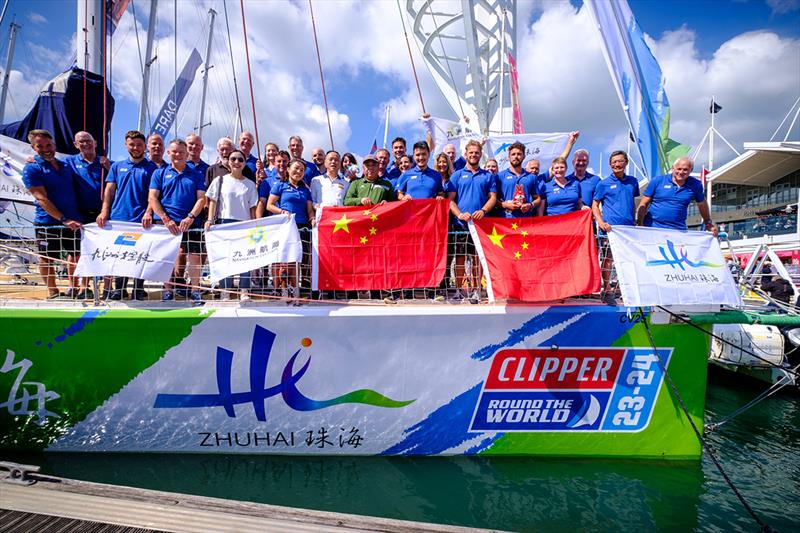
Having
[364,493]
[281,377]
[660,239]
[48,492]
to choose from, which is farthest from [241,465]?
→ [660,239]

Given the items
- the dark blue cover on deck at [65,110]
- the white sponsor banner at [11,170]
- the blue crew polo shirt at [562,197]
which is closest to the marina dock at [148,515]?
the blue crew polo shirt at [562,197]

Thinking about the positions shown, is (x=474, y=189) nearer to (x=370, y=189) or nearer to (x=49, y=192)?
(x=370, y=189)

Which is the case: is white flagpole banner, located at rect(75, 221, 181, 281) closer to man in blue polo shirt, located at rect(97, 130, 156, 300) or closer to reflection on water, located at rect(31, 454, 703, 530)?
man in blue polo shirt, located at rect(97, 130, 156, 300)

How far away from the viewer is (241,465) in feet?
14.1

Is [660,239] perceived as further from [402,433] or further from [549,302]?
[402,433]

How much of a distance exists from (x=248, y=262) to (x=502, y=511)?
11.4 feet

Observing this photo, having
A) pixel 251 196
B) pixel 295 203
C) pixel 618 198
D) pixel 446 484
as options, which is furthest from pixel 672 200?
pixel 251 196

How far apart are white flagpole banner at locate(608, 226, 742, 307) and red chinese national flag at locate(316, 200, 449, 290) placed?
6.24 ft

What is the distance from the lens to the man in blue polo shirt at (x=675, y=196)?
191 inches

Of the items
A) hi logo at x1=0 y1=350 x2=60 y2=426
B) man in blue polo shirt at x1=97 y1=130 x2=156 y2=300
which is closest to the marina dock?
hi logo at x1=0 y1=350 x2=60 y2=426

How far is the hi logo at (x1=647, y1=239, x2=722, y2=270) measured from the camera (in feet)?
14.0

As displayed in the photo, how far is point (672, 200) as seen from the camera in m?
4.91

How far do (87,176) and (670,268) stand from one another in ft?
21.9

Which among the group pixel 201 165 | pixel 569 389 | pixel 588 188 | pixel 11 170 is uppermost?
pixel 11 170
